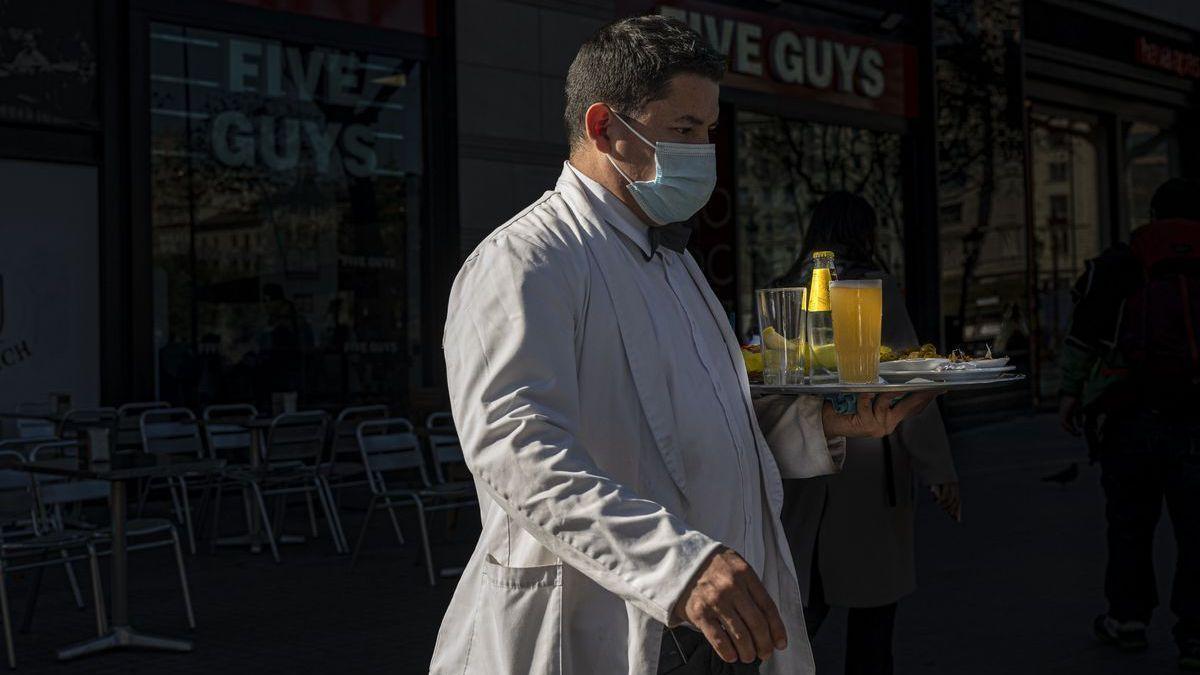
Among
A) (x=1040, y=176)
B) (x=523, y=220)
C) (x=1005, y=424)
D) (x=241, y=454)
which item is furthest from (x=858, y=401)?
(x=1040, y=176)

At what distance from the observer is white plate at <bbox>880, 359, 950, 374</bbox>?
257 centimetres

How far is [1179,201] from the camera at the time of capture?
6059 mm

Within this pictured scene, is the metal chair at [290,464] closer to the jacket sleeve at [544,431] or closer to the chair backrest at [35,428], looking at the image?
the chair backrest at [35,428]

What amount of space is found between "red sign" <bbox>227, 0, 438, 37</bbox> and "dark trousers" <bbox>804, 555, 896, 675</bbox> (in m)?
9.04

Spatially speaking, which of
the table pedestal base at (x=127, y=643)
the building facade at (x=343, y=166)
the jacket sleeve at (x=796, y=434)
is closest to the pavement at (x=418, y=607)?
the table pedestal base at (x=127, y=643)

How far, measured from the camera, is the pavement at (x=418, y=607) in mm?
6219

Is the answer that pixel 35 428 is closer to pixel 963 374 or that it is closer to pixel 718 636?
pixel 963 374

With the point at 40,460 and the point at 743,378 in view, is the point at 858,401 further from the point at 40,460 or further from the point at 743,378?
the point at 40,460

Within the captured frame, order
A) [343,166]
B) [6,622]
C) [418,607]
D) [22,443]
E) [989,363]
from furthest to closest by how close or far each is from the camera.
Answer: [343,166]
[22,443]
[418,607]
[6,622]
[989,363]

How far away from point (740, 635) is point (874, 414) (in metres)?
0.85

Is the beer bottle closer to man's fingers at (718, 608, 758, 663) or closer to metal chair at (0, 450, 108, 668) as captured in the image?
man's fingers at (718, 608, 758, 663)

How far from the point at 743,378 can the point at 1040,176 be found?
2076 cm

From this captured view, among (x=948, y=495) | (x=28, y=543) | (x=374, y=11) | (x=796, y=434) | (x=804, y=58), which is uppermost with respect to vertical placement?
(x=804, y=58)

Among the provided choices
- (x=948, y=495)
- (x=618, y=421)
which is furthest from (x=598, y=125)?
(x=948, y=495)
